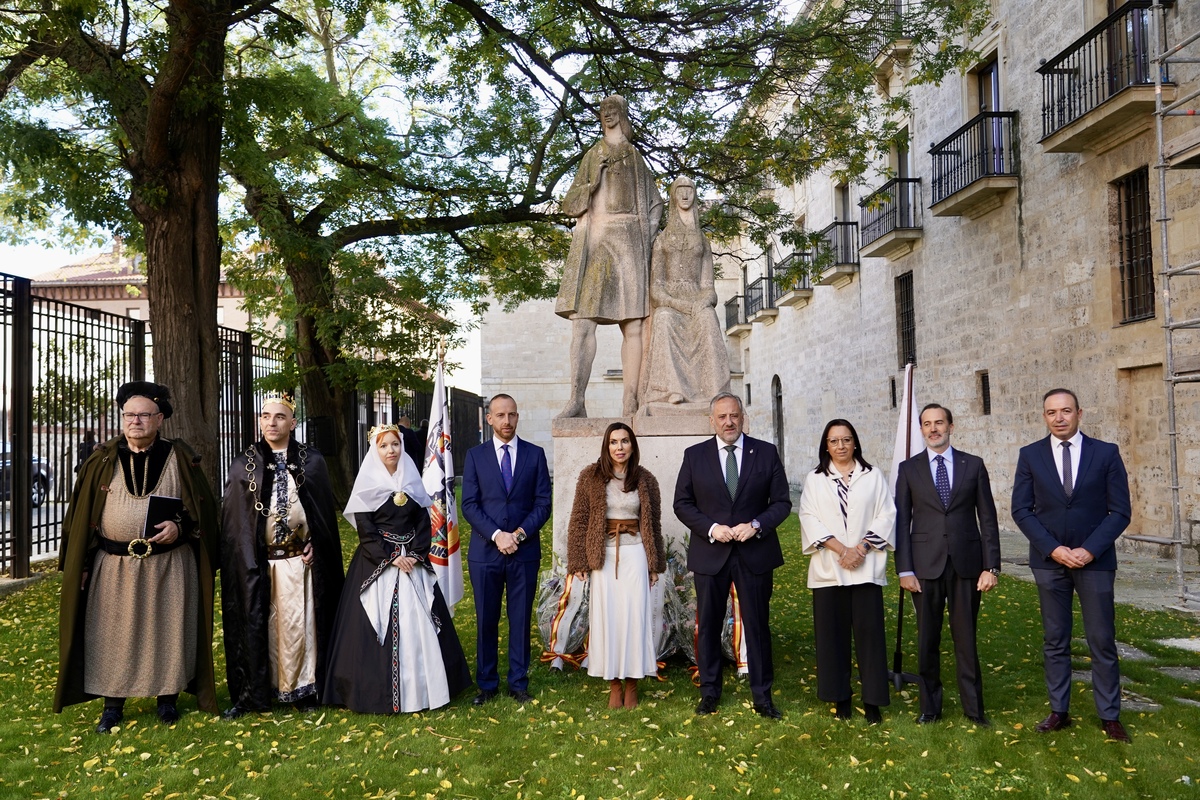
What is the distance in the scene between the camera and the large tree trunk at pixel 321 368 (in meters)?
15.7

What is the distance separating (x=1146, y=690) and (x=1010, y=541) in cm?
860

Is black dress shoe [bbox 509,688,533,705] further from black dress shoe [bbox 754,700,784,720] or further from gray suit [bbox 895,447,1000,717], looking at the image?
gray suit [bbox 895,447,1000,717]

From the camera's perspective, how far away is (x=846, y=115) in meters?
12.9

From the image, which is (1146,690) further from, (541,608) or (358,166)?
(358,166)

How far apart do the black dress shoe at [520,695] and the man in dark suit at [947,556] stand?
2213 millimetres

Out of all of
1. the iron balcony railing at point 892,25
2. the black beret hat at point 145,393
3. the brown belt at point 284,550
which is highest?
the iron balcony railing at point 892,25

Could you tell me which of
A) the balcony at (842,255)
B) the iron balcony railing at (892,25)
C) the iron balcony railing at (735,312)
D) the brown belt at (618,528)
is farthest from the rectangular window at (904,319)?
the brown belt at (618,528)

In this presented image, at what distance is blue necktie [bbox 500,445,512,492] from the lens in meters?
5.78

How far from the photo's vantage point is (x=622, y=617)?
17.4ft

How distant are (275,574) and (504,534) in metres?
1.36

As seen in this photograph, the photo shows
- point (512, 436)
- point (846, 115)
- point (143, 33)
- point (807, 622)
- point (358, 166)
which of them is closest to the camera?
point (512, 436)

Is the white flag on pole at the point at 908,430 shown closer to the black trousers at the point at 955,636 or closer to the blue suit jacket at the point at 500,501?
the black trousers at the point at 955,636

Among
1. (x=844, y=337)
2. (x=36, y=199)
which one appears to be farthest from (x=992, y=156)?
(x=36, y=199)

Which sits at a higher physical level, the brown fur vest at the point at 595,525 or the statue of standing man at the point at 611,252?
the statue of standing man at the point at 611,252
